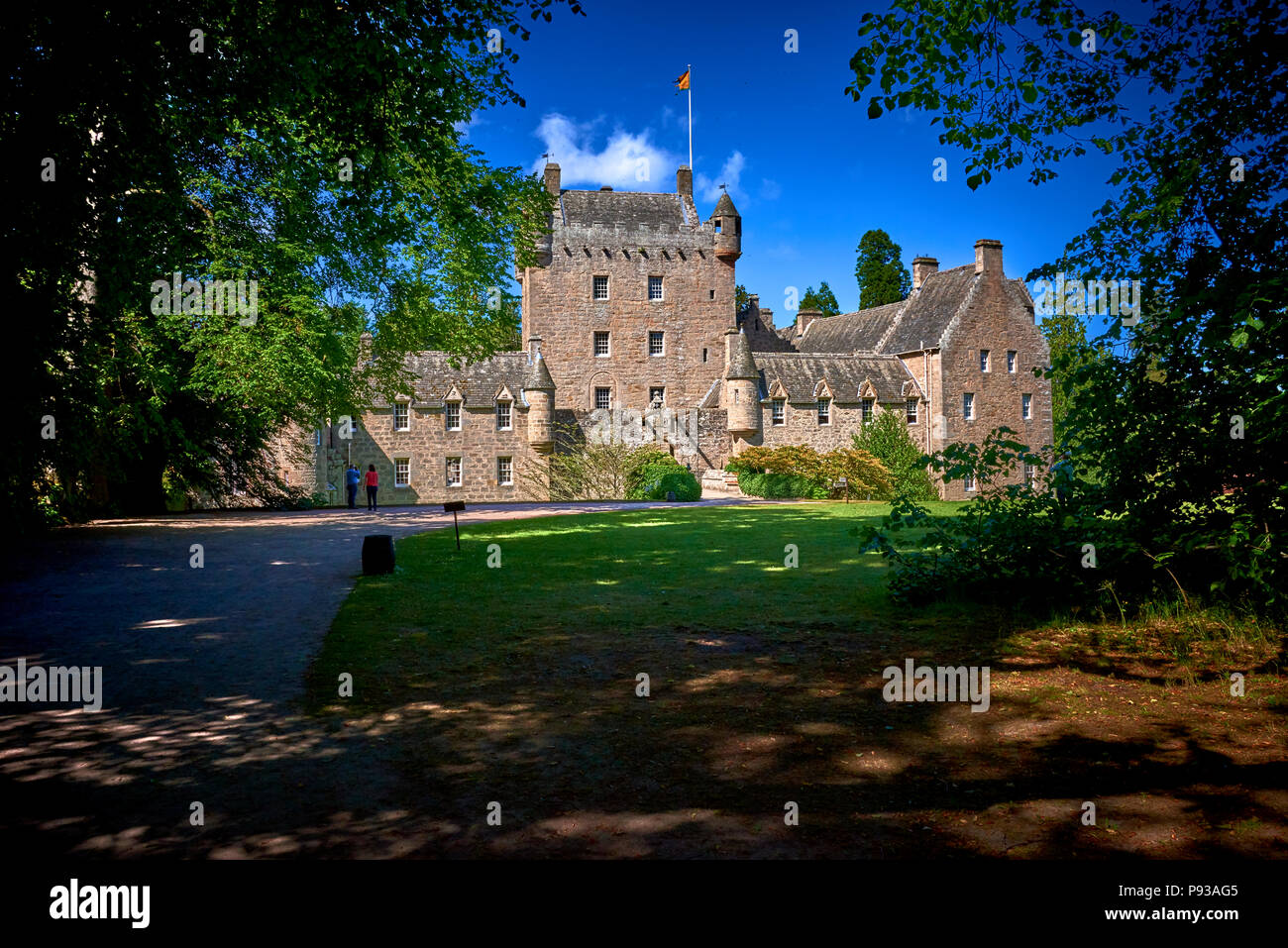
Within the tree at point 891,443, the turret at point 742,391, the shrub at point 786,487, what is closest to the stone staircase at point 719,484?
the shrub at point 786,487

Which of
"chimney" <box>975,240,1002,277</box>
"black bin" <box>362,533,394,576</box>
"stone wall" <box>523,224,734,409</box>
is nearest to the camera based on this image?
"black bin" <box>362,533,394,576</box>

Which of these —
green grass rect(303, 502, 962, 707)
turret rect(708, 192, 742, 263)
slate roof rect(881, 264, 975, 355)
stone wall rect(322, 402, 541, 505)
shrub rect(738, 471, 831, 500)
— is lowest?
green grass rect(303, 502, 962, 707)

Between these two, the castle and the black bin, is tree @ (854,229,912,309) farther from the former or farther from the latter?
the black bin

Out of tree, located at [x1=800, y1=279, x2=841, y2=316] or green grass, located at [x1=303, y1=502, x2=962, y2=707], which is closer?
green grass, located at [x1=303, y1=502, x2=962, y2=707]

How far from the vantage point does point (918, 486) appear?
3991cm

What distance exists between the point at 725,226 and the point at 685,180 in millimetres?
4022

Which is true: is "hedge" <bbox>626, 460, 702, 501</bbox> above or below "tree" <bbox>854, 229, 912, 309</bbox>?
below

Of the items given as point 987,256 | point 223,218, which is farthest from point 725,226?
point 223,218

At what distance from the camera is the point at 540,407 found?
1661 inches

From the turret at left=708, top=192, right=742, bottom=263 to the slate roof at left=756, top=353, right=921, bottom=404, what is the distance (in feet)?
21.3

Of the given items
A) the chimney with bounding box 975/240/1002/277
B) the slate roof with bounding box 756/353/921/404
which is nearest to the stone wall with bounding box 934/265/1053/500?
the chimney with bounding box 975/240/1002/277

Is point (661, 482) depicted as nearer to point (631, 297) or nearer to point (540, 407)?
point (540, 407)

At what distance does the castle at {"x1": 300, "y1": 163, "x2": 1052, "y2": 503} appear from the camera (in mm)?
42312

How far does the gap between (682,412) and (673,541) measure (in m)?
27.4
